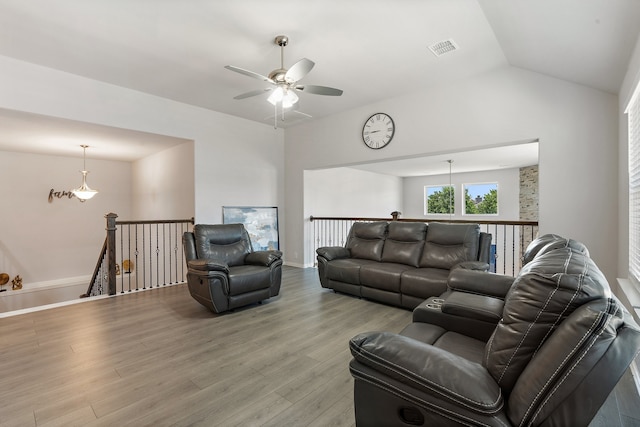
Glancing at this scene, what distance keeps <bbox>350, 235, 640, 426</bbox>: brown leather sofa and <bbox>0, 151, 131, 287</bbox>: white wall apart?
8.45 metres

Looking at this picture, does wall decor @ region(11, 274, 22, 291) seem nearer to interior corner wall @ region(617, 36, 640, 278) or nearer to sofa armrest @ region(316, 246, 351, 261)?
sofa armrest @ region(316, 246, 351, 261)

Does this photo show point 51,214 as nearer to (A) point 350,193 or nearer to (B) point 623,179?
(A) point 350,193

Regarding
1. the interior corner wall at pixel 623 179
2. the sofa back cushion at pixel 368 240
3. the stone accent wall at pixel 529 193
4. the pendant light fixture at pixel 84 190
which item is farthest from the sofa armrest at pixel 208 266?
the stone accent wall at pixel 529 193

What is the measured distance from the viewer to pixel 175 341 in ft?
9.50

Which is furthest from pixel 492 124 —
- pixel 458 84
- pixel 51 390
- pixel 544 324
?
pixel 51 390

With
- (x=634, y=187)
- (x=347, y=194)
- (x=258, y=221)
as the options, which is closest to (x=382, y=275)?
(x=634, y=187)

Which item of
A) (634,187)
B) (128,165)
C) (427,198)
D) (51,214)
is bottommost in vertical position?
(51,214)

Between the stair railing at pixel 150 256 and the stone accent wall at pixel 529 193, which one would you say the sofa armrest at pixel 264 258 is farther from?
the stone accent wall at pixel 529 193

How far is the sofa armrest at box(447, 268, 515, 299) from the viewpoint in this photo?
7.39ft

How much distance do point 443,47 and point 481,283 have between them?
2.75 metres

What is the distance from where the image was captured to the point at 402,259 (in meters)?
4.21

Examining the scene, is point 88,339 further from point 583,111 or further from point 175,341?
point 583,111

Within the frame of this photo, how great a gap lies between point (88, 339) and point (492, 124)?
5.47m

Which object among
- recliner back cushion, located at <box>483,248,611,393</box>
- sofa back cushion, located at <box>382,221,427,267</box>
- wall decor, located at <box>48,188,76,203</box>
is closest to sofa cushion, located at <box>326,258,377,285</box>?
sofa back cushion, located at <box>382,221,427,267</box>
